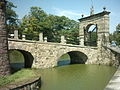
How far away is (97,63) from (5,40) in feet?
41.4

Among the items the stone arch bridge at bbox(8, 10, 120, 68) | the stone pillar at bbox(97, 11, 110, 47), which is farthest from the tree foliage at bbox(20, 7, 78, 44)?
the stone pillar at bbox(97, 11, 110, 47)

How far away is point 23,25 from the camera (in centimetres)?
2698

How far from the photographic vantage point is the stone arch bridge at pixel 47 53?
13.0 m

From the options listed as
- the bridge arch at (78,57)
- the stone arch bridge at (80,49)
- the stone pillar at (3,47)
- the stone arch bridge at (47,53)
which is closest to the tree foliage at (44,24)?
the bridge arch at (78,57)

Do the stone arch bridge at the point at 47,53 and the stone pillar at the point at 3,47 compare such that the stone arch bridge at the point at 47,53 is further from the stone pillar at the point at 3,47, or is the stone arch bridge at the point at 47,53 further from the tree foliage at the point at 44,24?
the stone pillar at the point at 3,47

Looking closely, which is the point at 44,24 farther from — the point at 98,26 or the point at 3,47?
the point at 3,47

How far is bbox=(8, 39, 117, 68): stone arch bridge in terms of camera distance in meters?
13.0

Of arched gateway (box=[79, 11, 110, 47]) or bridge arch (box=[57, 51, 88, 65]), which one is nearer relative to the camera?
arched gateway (box=[79, 11, 110, 47])

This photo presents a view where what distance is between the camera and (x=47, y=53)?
1433cm

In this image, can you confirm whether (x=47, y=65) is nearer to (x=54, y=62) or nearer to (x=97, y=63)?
(x=54, y=62)

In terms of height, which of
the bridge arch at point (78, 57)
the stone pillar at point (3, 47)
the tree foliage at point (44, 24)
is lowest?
the bridge arch at point (78, 57)

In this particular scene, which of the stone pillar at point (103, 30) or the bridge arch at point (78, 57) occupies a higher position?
the stone pillar at point (103, 30)

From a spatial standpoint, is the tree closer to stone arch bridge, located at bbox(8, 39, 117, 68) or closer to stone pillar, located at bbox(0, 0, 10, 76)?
stone arch bridge, located at bbox(8, 39, 117, 68)

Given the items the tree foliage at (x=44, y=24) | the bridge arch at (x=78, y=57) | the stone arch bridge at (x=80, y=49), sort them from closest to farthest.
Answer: the stone arch bridge at (x=80, y=49) → the bridge arch at (x=78, y=57) → the tree foliage at (x=44, y=24)
